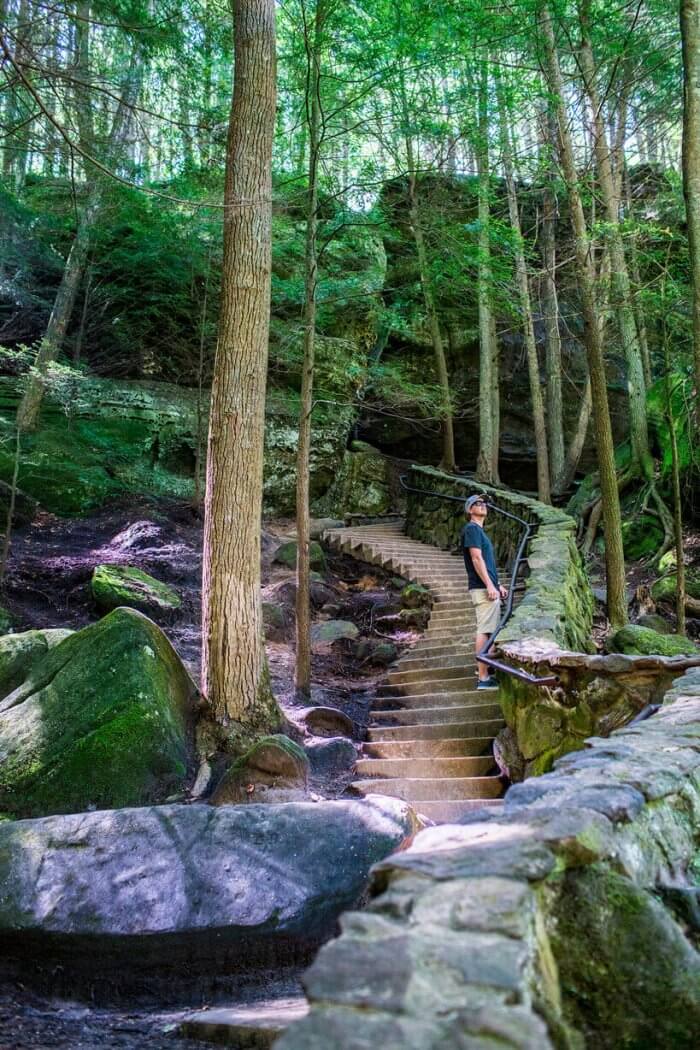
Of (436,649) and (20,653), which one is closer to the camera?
(20,653)

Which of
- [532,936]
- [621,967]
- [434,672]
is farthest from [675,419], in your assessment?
[532,936]

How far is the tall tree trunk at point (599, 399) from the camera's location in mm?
8430

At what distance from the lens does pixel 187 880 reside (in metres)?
3.60

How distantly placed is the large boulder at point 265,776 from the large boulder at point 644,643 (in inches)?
150

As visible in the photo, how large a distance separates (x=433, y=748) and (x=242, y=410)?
141 inches

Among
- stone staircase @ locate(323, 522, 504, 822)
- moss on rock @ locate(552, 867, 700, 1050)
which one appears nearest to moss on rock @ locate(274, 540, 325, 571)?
stone staircase @ locate(323, 522, 504, 822)

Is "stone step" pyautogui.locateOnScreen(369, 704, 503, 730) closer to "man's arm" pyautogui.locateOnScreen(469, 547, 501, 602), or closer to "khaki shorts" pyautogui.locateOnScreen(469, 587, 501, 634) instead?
"khaki shorts" pyautogui.locateOnScreen(469, 587, 501, 634)

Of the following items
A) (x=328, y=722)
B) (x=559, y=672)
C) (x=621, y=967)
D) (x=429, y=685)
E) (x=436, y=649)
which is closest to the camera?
(x=621, y=967)

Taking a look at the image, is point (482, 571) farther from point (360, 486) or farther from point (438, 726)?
point (360, 486)

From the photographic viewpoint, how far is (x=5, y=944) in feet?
11.2

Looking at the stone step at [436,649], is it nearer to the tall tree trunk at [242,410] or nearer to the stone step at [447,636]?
the stone step at [447,636]

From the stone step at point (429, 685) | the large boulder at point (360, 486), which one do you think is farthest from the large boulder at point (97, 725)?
the large boulder at point (360, 486)

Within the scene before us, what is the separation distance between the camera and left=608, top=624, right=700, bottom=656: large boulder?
7164 mm

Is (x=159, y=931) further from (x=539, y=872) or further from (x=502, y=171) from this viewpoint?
(x=502, y=171)
